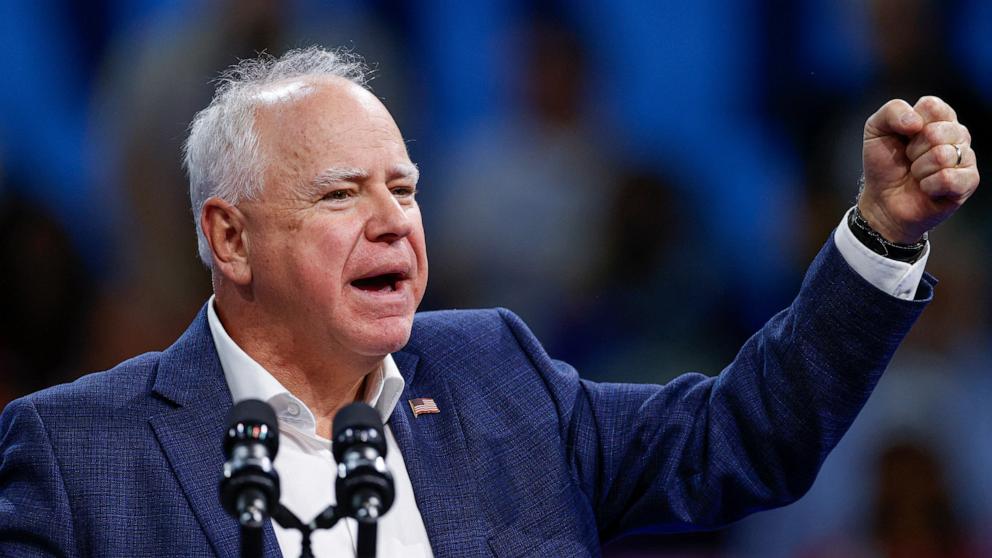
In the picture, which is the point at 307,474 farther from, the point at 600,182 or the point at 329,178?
the point at 600,182

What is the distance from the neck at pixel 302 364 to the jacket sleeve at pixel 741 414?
15.0 inches

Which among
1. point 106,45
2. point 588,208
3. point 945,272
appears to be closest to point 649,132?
point 588,208

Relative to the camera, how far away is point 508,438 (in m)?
2.16

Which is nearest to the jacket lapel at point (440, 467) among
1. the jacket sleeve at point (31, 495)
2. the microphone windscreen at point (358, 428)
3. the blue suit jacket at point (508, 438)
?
the blue suit jacket at point (508, 438)

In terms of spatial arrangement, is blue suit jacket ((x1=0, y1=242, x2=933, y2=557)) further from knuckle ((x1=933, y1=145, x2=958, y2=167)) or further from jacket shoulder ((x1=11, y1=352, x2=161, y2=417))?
knuckle ((x1=933, y1=145, x2=958, y2=167))

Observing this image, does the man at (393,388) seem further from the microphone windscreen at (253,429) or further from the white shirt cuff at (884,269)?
the microphone windscreen at (253,429)

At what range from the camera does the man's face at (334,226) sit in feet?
6.56

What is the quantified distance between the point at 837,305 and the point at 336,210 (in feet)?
2.70

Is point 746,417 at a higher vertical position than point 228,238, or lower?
lower

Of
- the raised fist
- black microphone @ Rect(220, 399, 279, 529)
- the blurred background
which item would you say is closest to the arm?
Result: the raised fist

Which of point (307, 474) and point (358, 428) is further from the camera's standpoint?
point (307, 474)

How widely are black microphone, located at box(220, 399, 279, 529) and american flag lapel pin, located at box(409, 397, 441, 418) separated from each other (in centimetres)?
82

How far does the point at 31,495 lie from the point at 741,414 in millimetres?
1145

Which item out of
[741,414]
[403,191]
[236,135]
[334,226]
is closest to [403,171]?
[403,191]
